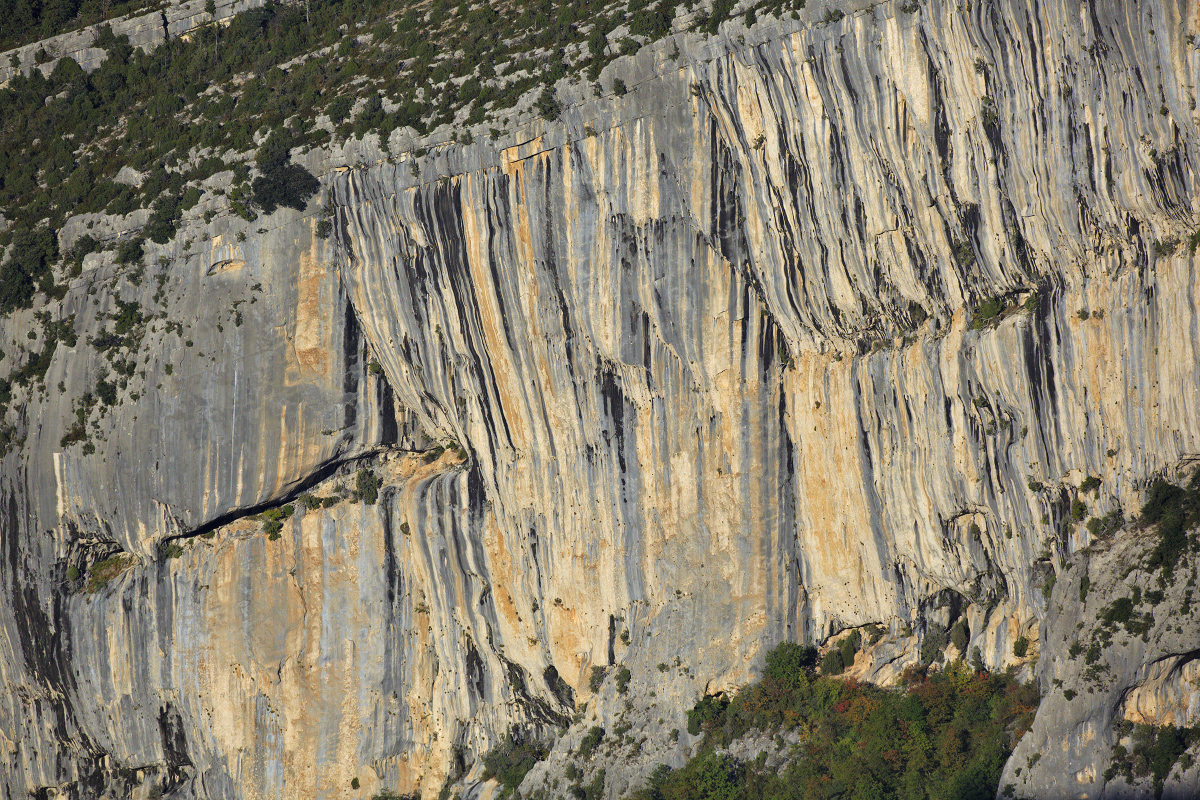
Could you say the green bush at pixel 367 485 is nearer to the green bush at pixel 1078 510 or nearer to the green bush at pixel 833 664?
the green bush at pixel 833 664

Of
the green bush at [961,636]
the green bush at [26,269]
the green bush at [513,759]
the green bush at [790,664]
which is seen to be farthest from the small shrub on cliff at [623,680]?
the green bush at [26,269]

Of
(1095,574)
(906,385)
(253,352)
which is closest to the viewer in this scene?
(1095,574)

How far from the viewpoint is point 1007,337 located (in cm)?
4062

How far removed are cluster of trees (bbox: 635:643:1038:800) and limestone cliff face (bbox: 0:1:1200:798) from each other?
1314 mm

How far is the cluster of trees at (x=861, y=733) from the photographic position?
41.4 m

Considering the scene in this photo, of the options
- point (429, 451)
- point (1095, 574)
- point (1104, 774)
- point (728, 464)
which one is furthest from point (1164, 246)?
point (429, 451)

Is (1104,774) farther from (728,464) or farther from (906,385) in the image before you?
(728,464)

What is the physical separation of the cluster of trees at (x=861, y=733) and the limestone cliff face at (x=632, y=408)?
1314 mm

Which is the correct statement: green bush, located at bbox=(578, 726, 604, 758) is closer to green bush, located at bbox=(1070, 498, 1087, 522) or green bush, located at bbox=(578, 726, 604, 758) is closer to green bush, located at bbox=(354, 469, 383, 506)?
green bush, located at bbox=(354, 469, 383, 506)

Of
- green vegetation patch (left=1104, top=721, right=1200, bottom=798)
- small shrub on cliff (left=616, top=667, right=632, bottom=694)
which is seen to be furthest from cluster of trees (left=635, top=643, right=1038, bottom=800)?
green vegetation patch (left=1104, top=721, right=1200, bottom=798)

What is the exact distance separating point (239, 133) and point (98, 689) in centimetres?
2763

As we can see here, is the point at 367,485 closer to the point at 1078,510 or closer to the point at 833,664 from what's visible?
the point at 833,664

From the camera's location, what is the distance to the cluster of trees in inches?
1630

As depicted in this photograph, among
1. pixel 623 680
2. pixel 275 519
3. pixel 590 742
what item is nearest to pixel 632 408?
pixel 623 680
